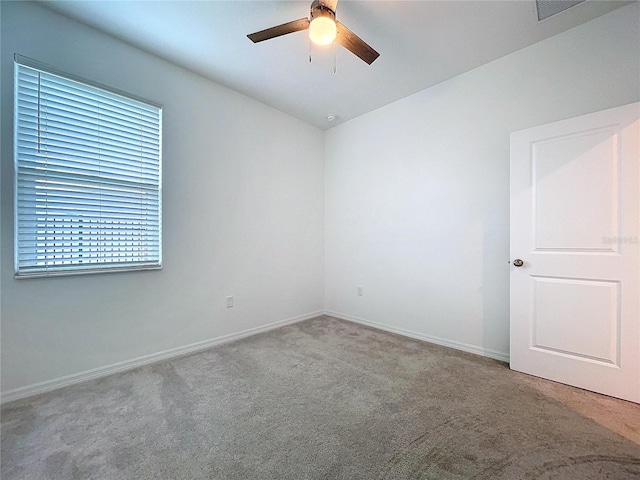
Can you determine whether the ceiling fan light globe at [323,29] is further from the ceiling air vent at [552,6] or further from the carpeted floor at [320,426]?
the carpeted floor at [320,426]

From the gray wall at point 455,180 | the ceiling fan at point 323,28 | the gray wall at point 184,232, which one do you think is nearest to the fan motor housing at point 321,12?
the ceiling fan at point 323,28

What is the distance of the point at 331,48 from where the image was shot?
2.41 m

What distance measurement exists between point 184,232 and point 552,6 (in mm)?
3524

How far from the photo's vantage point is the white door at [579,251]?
75.1 inches

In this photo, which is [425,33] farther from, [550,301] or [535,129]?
[550,301]

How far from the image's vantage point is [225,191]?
3.04 m

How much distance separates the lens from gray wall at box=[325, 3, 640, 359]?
7.10 feet

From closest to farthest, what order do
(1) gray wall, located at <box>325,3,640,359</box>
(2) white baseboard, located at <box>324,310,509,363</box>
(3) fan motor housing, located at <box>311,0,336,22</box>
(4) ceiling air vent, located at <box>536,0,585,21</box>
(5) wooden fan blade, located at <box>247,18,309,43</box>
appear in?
(3) fan motor housing, located at <box>311,0,336,22</box>, (5) wooden fan blade, located at <box>247,18,309,43</box>, (4) ceiling air vent, located at <box>536,0,585,21</box>, (1) gray wall, located at <box>325,3,640,359</box>, (2) white baseboard, located at <box>324,310,509,363</box>

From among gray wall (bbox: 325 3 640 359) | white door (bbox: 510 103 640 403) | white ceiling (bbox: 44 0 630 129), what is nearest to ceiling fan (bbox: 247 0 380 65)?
white ceiling (bbox: 44 0 630 129)

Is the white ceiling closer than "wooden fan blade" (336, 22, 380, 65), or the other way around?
"wooden fan blade" (336, 22, 380, 65)

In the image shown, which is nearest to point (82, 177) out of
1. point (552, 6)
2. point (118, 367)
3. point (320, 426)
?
point (118, 367)

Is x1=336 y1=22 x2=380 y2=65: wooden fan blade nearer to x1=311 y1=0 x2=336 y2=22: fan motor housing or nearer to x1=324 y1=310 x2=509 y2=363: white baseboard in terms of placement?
x1=311 y1=0 x2=336 y2=22: fan motor housing

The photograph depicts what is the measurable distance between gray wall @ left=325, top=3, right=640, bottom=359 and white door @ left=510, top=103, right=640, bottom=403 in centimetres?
21

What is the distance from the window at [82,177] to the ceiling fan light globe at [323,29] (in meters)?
1.71
